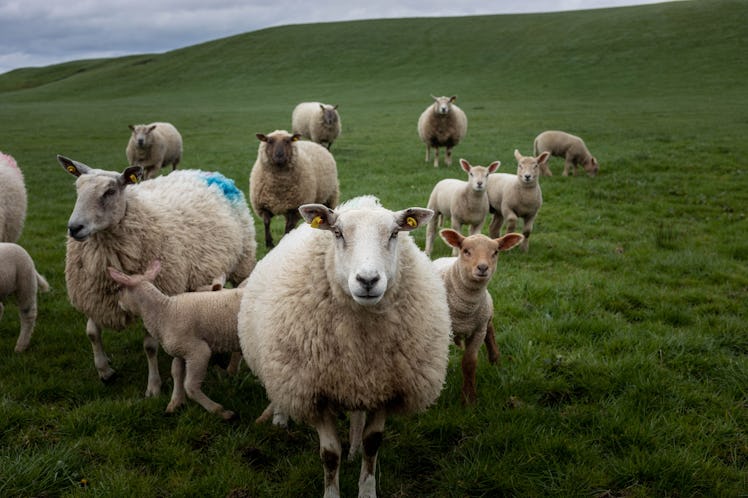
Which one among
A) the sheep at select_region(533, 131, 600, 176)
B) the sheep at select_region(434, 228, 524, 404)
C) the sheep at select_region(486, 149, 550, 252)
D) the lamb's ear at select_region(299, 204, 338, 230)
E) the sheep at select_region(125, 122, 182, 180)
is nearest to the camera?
the lamb's ear at select_region(299, 204, 338, 230)

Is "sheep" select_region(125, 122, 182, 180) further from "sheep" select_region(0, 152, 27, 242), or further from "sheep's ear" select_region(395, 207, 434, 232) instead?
"sheep's ear" select_region(395, 207, 434, 232)

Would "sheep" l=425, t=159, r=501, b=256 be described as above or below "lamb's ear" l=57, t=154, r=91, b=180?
below

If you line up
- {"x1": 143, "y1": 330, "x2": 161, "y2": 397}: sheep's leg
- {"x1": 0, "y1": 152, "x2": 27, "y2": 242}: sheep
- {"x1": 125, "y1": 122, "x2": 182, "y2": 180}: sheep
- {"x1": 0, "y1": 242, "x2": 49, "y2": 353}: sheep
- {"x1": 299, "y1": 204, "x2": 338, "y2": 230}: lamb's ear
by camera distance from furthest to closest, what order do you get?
{"x1": 125, "y1": 122, "x2": 182, "y2": 180}: sheep, {"x1": 0, "y1": 152, "x2": 27, "y2": 242}: sheep, {"x1": 0, "y1": 242, "x2": 49, "y2": 353}: sheep, {"x1": 143, "y1": 330, "x2": 161, "y2": 397}: sheep's leg, {"x1": 299, "y1": 204, "x2": 338, "y2": 230}: lamb's ear

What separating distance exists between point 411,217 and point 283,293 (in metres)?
1.03

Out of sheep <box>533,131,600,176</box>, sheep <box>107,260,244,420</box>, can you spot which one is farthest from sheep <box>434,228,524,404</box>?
sheep <box>533,131,600,176</box>

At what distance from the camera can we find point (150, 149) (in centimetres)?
1423

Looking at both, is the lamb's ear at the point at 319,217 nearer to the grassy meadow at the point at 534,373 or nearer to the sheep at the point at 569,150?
the grassy meadow at the point at 534,373

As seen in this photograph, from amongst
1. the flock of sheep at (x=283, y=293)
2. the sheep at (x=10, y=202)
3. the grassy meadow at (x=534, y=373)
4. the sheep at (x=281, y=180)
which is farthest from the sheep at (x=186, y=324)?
the sheep at (x=281, y=180)

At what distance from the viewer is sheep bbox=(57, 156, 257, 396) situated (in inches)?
165

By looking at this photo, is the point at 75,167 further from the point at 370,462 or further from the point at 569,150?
the point at 569,150

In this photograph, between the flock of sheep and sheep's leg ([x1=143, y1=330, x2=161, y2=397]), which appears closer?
the flock of sheep

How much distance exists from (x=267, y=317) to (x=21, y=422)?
2026mm

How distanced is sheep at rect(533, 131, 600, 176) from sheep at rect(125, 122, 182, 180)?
10738 millimetres

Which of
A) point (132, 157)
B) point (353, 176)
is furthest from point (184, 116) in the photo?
point (353, 176)
